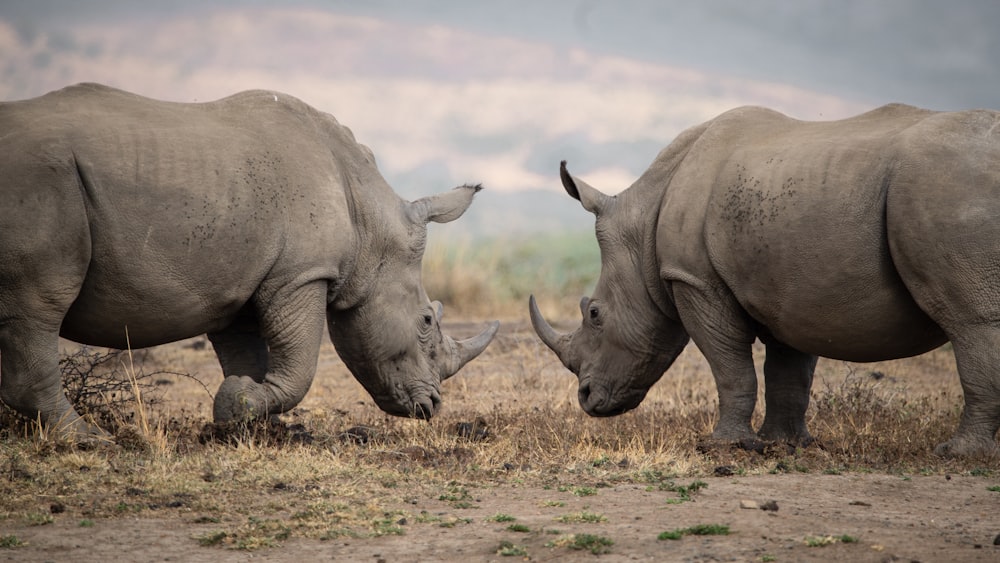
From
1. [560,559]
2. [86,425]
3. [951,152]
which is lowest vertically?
[560,559]


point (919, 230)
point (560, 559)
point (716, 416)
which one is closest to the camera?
point (560, 559)

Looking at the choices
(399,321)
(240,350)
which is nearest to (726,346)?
(399,321)

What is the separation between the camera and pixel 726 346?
7.66m

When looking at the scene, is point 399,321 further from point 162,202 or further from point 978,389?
point 978,389

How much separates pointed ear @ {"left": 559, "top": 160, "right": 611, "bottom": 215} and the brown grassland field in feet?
4.97

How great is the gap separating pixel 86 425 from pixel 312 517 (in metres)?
2.16

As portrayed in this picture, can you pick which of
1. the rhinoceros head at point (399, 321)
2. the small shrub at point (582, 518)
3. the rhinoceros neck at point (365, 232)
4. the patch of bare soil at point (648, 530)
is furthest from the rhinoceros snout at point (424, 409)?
the small shrub at point (582, 518)

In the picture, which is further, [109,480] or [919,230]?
[919,230]

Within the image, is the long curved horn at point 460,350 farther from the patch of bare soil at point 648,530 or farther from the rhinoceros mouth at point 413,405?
the patch of bare soil at point 648,530

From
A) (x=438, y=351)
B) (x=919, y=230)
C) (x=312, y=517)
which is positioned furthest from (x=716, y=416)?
(x=312, y=517)

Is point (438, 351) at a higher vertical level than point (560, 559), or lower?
higher

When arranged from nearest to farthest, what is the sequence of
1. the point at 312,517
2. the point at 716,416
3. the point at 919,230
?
the point at 312,517 → the point at 919,230 → the point at 716,416

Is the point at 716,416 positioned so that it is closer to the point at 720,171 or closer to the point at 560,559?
the point at 720,171

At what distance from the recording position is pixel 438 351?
27.5 feet
